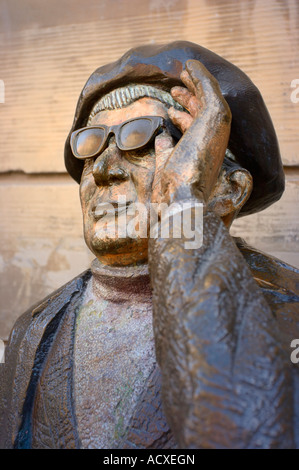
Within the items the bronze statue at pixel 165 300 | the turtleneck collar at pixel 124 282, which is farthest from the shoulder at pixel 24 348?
the turtleneck collar at pixel 124 282

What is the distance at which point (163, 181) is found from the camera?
35.4 inches

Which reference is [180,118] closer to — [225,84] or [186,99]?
[186,99]

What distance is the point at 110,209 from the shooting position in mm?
1074

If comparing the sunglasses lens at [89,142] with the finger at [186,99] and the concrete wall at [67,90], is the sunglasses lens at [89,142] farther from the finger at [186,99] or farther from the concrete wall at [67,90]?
the concrete wall at [67,90]

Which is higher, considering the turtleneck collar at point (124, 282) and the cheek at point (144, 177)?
the cheek at point (144, 177)

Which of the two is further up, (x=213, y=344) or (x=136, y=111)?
(x=136, y=111)

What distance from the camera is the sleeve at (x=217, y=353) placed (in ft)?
2.06

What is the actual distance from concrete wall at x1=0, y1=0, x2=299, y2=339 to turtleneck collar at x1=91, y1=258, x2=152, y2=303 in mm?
968

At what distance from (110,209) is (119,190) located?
0.06 m

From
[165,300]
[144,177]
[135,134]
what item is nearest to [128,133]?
[135,134]

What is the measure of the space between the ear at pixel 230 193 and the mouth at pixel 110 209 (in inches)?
10.0

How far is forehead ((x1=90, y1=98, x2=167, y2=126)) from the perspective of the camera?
3.75ft

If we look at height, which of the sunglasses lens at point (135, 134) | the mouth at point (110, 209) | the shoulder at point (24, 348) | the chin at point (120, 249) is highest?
the sunglasses lens at point (135, 134)
